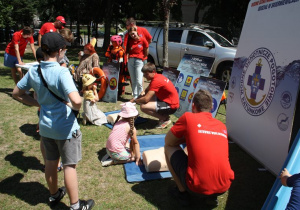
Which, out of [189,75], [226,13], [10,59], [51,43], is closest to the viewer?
[51,43]

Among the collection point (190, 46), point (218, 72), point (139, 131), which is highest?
point (190, 46)

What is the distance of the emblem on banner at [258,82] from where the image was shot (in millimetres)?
3209

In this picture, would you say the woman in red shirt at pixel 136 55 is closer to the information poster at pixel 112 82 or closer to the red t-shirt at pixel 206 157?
the information poster at pixel 112 82

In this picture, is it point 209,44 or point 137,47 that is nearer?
point 137,47

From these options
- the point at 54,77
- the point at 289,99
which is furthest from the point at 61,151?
the point at 289,99

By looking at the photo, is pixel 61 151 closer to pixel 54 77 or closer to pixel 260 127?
pixel 54 77

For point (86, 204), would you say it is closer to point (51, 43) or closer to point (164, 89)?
point (51, 43)

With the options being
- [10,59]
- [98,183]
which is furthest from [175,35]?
[98,183]

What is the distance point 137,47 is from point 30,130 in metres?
2.95

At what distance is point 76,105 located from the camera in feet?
6.89

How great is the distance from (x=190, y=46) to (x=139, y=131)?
5543 mm

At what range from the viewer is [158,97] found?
4902 millimetres

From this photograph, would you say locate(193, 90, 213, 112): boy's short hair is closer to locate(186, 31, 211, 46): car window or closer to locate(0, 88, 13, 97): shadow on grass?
locate(0, 88, 13, 97): shadow on grass

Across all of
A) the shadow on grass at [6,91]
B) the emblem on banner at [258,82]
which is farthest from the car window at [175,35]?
the emblem on banner at [258,82]
